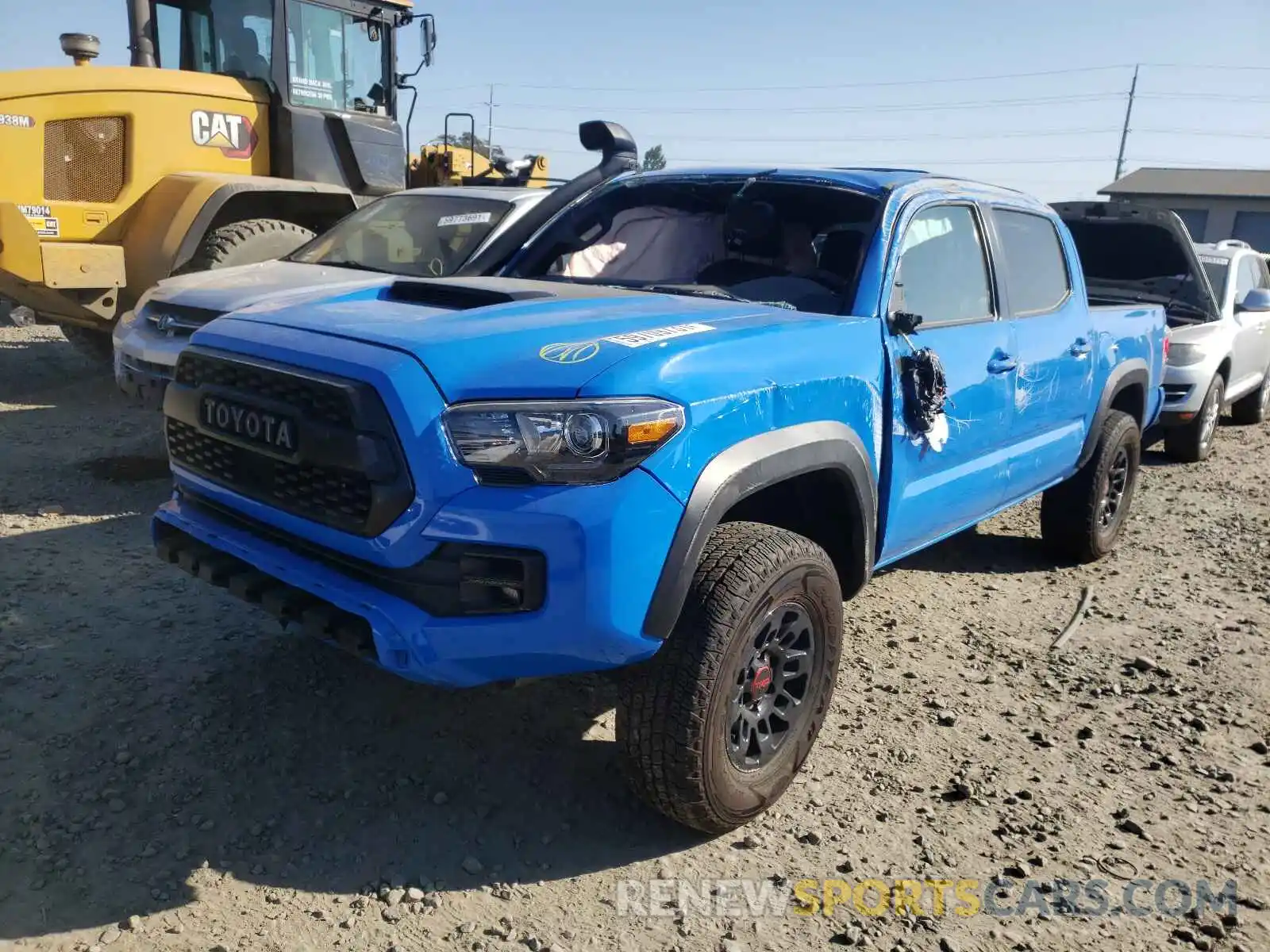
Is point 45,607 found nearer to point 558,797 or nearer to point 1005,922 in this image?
point 558,797

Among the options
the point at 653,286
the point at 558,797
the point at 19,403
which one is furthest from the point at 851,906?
the point at 19,403

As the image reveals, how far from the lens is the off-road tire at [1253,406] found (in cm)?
1023

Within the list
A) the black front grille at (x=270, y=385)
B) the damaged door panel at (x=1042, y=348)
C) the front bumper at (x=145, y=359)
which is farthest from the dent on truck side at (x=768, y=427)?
the front bumper at (x=145, y=359)

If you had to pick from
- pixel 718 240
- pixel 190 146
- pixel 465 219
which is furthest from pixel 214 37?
pixel 718 240

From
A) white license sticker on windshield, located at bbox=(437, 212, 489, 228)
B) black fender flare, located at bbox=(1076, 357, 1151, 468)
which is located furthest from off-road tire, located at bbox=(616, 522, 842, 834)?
white license sticker on windshield, located at bbox=(437, 212, 489, 228)

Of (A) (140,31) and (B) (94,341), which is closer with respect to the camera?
(A) (140,31)

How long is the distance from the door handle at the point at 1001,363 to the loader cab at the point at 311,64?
6336mm

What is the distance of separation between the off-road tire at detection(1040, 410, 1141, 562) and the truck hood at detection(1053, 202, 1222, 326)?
297cm

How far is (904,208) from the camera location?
3.68 m

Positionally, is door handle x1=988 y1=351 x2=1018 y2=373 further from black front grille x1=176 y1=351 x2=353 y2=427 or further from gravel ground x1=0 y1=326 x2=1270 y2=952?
black front grille x1=176 y1=351 x2=353 y2=427

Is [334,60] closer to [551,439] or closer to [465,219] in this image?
[465,219]

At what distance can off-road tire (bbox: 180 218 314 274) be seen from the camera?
734 cm

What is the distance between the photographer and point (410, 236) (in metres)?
6.95

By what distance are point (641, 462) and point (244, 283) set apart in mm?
4447
